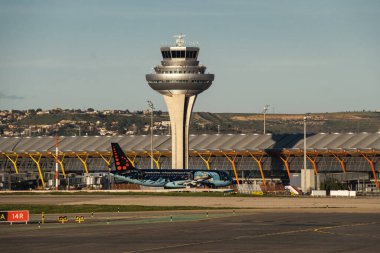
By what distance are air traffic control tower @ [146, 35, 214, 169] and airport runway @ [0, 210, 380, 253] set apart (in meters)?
96.4

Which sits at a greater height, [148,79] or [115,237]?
[148,79]

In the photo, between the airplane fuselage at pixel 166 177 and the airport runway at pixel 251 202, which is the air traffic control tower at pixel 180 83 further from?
the airport runway at pixel 251 202

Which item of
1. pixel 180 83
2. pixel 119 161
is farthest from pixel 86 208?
pixel 180 83

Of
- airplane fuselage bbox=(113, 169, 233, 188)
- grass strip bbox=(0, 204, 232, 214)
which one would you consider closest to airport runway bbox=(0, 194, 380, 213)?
grass strip bbox=(0, 204, 232, 214)

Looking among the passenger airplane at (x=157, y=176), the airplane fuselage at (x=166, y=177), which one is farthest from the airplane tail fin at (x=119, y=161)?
the airplane fuselage at (x=166, y=177)

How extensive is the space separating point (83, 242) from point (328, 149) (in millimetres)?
129446

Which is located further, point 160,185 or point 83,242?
point 160,185

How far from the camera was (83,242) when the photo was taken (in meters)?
64.1

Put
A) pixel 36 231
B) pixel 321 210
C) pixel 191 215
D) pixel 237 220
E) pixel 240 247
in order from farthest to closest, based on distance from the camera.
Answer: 1. pixel 321 210
2. pixel 191 215
3. pixel 237 220
4. pixel 36 231
5. pixel 240 247

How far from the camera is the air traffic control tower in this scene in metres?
190

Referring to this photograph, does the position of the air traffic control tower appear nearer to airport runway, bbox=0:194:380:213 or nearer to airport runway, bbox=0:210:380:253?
airport runway, bbox=0:194:380:213

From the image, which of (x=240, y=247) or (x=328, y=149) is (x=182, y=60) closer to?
(x=328, y=149)

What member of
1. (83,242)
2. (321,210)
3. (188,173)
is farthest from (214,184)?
(83,242)

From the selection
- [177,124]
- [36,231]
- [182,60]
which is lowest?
[36,231]
